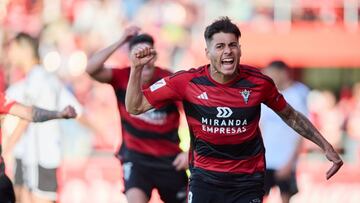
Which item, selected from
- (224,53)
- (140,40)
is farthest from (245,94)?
(140,40)

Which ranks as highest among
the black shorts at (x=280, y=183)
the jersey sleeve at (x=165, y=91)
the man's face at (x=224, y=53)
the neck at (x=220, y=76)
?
the man's face at (x=224, y=53)

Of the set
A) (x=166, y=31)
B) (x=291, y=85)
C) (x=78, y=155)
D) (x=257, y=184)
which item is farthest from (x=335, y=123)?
(x=257, y=184)

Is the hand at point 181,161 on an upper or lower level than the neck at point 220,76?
lower

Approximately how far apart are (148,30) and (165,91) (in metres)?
10.7

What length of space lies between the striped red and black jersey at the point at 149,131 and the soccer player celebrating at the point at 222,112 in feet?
7.11

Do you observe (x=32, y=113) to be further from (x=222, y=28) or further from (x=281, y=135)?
(x=281, y=135)

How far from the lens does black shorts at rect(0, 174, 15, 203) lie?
7078 mm

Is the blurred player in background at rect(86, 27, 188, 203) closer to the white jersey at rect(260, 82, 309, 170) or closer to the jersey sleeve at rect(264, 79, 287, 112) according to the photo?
Answer: the white jersey at rect(260, 82, 309, 170)

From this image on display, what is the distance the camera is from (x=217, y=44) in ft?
22.7

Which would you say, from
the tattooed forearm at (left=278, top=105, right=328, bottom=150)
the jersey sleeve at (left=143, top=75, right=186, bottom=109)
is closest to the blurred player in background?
the tattooed forearm at (left=278, top=105, right=328, bottom=150)

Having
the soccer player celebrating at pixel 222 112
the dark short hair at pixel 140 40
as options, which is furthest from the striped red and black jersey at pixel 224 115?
the dark short hair at pixel 140 40

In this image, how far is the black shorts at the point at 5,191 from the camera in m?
7.08

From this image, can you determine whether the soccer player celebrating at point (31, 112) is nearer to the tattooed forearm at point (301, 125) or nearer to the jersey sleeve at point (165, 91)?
the jersey sleeve at point (165, 91)

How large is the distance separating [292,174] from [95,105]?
6.81m
